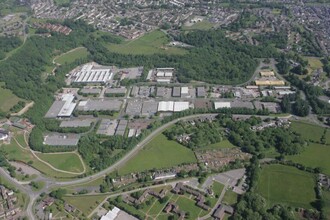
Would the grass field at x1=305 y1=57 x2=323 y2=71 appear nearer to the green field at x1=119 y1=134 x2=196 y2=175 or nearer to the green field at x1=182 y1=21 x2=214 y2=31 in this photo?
the green field at x1=182 y1=21 x2=214 y2=31

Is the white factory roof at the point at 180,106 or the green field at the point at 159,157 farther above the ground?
the white factory roof at the point at 180,106

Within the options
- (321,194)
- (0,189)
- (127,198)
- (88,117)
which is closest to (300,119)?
(321,194)

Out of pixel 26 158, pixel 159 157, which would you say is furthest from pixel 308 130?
pixel 26 158

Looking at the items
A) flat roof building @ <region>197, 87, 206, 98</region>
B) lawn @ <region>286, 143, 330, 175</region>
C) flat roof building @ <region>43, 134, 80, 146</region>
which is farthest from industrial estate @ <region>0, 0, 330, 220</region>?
flat roof building @ <region>197, 87, 206, 98</region>

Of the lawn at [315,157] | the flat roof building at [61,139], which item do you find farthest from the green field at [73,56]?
the lawn at [315,157]

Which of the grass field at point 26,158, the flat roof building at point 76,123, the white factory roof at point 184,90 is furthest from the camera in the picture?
the white factory roof at point 184,90

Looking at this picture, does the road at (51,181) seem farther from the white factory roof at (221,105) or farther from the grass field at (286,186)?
the grass field at (286,186)

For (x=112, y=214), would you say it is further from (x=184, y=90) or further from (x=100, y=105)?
(x=184, y=90)
